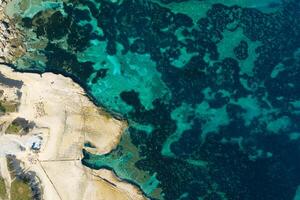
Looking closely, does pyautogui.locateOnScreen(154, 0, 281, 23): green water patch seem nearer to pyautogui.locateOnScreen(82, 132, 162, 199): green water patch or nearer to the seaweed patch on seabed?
the seaweed patch on seabed

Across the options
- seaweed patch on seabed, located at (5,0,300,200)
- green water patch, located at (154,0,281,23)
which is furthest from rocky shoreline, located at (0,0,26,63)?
green water patch, located at (154,0,281,23)

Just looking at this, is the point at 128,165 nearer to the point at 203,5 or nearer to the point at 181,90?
the point at 181,90

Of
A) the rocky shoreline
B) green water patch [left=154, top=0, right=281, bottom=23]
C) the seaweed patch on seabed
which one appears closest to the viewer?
the rocky shoreline

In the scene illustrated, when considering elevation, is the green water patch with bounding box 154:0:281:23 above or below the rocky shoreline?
above

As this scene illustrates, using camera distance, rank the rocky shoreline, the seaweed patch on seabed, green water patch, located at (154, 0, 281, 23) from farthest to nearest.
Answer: green water patch, located at (154, 0, 281, 23)
the seaweed patch on seabed
the rocky shoreline

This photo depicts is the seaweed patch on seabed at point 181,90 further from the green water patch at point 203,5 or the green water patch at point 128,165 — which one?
the green water patch at point 203,5

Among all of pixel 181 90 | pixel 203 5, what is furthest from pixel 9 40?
pixel 203 5

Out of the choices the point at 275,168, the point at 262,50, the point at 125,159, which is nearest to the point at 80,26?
the point at 125,159

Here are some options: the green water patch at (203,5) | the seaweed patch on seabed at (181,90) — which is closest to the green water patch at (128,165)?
the seaweed patch on seabed at (181,90)
